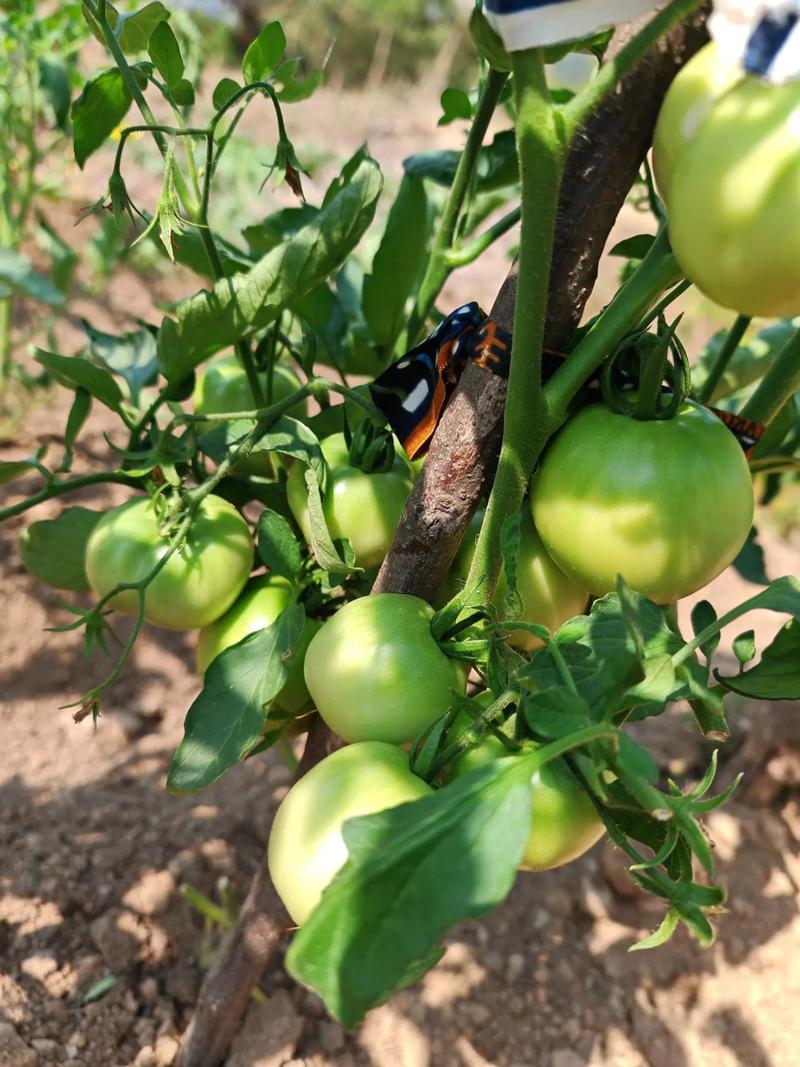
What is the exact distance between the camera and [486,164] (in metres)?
0.90

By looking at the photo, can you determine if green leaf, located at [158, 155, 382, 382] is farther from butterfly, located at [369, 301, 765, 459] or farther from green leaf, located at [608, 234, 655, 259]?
green leaf, located at [608, 234, 655, 259]

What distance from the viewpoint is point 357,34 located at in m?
11.7

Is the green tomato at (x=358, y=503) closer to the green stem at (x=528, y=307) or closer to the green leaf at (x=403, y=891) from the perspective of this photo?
the green stem at (x=528, y=307)

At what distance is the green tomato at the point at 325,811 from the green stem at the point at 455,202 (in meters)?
0.49

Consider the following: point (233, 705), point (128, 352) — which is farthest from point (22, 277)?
point (233, 705)

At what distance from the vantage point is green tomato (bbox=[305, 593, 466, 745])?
1.97 ft

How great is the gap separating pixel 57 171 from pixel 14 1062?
6.39 ft

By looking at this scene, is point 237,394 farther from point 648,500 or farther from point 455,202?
point 648,500

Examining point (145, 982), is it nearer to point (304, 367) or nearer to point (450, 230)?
point (304, 367)

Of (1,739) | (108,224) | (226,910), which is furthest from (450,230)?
(108,224)

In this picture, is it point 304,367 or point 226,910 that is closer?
point 304,367

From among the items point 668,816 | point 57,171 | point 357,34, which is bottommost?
point 357,34

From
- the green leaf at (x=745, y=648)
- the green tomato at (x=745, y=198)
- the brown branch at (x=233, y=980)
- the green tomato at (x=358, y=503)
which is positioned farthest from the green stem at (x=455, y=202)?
the brown branch at (x=233, y=980)

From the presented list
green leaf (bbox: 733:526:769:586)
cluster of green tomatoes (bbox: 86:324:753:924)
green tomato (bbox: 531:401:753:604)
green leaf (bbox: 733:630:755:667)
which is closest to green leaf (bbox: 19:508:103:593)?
cluster of green tomatoes (bbox: 86:324:753:924)
